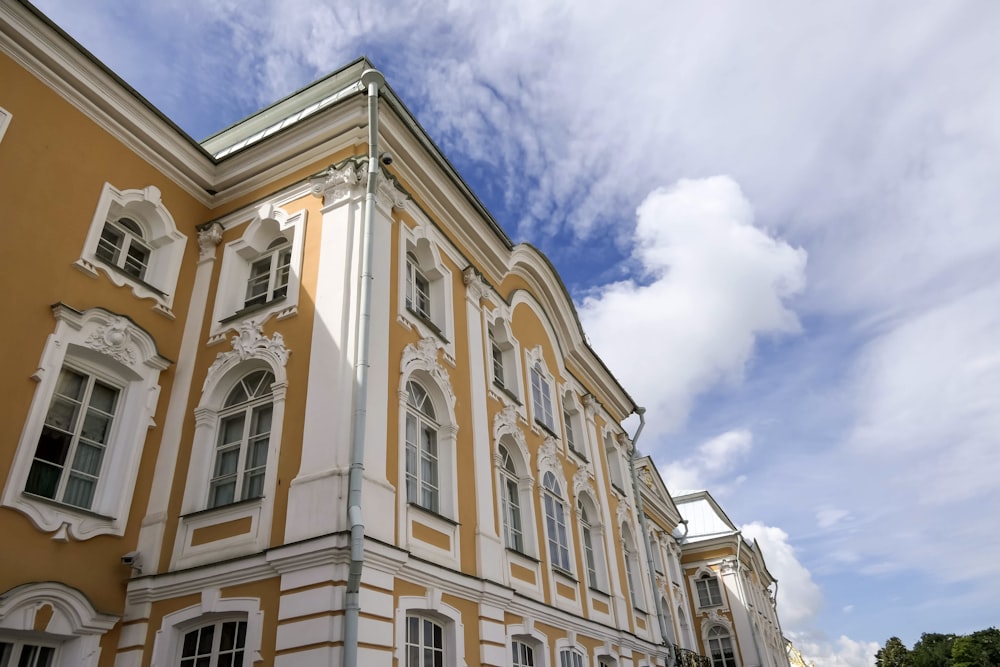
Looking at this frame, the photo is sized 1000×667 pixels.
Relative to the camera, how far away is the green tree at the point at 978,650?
65156 millimetres

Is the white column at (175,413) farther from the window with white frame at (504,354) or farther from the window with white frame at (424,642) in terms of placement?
the window with white frame at (504,354)

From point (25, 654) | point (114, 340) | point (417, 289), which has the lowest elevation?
point (25, 654)

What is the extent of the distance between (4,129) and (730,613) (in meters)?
31.4

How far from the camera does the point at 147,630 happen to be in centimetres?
879

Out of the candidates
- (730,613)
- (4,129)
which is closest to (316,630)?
(4,129)

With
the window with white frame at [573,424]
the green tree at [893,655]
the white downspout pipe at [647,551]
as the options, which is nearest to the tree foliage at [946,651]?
the green tree at [893,655]

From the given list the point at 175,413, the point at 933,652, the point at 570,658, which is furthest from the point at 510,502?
the point at 933,652

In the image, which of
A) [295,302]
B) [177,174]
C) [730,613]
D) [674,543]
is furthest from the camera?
[730,613]

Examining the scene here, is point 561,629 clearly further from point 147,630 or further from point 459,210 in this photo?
point 459,210

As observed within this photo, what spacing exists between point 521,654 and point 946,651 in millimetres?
81265

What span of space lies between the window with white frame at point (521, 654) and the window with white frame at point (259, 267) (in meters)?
6.64

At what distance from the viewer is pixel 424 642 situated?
9.18 m

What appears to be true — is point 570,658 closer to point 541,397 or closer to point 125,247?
point 541,397

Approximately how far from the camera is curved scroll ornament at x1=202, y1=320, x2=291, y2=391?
10.1 metres
